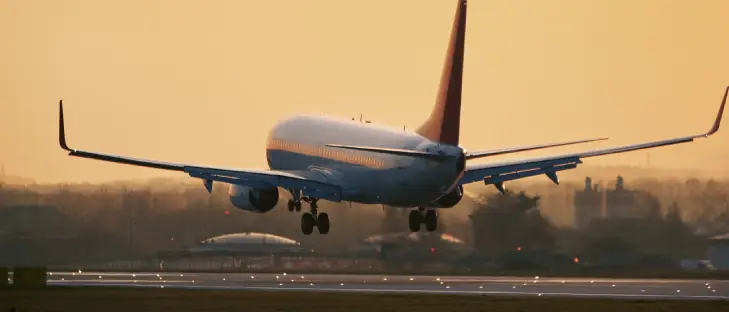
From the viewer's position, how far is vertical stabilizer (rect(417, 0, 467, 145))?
9169cm

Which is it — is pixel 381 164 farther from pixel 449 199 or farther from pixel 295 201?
pixel 295 201

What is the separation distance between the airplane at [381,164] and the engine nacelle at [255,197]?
6 centimetres

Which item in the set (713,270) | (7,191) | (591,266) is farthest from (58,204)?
(713,270)

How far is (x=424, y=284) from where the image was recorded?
Result: 4892 inches

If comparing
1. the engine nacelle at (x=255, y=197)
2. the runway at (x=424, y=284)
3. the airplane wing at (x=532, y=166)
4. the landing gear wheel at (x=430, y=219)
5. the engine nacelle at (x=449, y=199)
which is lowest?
the runway at (x=424, y=284)

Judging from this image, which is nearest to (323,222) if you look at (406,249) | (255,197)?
(255,197)

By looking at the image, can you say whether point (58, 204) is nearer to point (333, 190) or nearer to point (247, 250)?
point (247, 250)

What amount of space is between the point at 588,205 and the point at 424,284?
3229 cm

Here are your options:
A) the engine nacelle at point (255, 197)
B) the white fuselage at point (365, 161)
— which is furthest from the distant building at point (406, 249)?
the engine nacelle at point (255, 197)

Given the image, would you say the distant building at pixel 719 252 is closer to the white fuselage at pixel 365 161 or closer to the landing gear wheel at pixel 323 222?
the white fuselage at pixel 365 161

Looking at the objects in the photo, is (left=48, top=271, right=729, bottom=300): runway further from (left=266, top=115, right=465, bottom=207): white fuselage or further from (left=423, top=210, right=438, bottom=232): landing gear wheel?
(left=266, top=115, right=465, bottom=207): white fuselage

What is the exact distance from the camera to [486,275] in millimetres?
143625

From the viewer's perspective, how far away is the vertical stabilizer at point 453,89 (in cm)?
9169

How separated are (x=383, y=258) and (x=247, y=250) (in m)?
18.5
